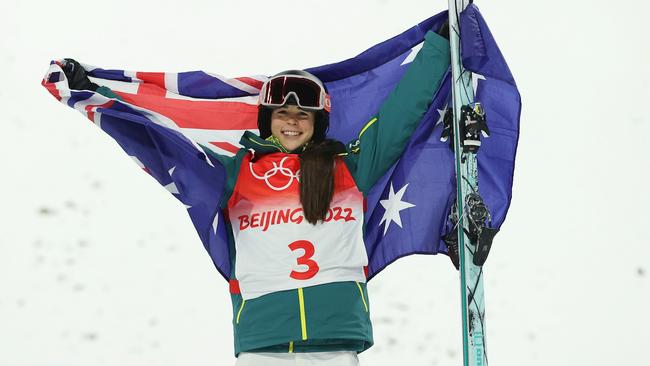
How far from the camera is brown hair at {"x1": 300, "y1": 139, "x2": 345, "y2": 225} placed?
2.80m

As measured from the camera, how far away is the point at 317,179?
2832mm

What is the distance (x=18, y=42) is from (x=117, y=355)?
1169 mm

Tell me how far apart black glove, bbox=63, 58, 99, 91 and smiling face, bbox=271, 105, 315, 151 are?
0.57 m

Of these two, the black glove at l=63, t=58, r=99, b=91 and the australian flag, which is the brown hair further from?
the black glove at l=63, t=58, r=99, b=91

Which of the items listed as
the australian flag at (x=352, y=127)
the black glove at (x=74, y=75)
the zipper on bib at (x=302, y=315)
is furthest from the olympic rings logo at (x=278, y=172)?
the black glove at (x=74, y=75)

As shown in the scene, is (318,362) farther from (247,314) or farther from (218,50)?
(218,50)

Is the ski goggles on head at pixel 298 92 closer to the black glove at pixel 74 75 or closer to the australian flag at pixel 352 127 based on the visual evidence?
the australian flag at pixel 352 127

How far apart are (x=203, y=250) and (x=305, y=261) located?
90 centimetres

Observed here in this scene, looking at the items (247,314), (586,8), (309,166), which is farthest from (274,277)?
(586,8)

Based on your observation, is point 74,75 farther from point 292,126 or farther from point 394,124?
point 394,124

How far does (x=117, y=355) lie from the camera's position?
11.3ft

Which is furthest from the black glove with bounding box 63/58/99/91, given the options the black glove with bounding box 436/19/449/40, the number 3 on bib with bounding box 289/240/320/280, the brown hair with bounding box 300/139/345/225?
the black glove with bounding box 436/19/449/40

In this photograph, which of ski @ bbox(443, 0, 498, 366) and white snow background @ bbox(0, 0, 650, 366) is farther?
white snow background @ bbox(0, 0, 650, 366)

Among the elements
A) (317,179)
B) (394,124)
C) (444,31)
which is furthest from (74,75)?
(444,31)
